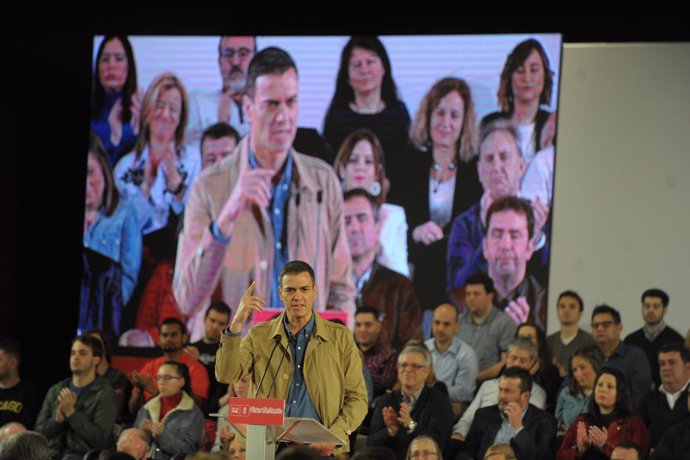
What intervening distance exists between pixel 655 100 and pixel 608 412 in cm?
257

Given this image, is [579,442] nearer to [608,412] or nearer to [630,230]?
[608,412]

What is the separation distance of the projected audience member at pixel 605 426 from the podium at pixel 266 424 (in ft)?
8.93

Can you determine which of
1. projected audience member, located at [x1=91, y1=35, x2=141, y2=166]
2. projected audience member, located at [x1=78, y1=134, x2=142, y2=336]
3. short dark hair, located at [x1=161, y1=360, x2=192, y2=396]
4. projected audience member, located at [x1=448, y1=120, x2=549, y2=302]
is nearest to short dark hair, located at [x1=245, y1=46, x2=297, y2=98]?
projected audience member, located at [x1=91, y1=35, x2=141, y2=166]

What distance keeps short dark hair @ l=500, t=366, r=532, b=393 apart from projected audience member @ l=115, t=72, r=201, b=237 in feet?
9.36

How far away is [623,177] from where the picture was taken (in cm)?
812

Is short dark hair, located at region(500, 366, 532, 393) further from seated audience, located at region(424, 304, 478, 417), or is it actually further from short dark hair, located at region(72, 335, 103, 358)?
short dark hair, located at region(72, 335, 103, 358)

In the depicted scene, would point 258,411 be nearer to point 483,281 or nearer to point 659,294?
point 483,281

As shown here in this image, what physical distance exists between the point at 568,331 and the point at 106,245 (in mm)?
3258

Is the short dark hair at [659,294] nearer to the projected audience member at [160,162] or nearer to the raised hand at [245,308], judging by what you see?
the projected audience member at [160,162]

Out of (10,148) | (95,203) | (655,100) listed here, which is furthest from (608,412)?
(10,148)

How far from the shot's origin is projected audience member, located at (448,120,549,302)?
8.05 meters

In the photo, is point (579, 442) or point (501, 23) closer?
point (579, 442)

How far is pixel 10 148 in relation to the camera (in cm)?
877

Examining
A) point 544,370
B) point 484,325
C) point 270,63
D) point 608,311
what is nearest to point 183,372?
point 484,325
